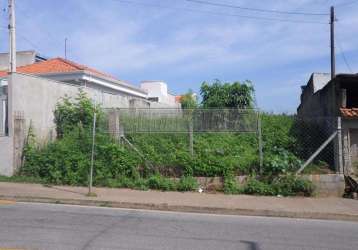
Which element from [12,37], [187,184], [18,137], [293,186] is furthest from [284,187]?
[12,37]

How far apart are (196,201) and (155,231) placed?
11.3 ft

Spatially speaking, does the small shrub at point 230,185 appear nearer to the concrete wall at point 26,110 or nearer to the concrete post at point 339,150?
the concrete post at point 339,150

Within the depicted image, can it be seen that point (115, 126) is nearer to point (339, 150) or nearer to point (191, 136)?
point (191, 136)

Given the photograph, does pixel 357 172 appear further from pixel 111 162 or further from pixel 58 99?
pixel 58 99

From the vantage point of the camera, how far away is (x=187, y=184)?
42.8ft

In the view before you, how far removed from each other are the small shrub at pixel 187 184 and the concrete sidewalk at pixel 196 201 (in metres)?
0.41

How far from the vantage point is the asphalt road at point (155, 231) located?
23.4 ft

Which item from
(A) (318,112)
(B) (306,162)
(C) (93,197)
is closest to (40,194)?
(C) (93,197)

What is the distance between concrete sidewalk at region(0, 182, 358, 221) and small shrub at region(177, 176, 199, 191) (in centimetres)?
41

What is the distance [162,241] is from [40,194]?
18.6 ft

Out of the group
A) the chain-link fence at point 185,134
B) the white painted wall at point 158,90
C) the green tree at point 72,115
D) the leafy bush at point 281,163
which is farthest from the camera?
the white painted wall at point 158,90

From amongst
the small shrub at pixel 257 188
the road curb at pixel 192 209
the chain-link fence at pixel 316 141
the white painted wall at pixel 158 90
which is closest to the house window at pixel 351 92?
the chain-link fence at pixel 316 141

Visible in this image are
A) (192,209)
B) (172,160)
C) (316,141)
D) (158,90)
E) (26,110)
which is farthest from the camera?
(158,90)

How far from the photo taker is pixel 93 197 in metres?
11.7
